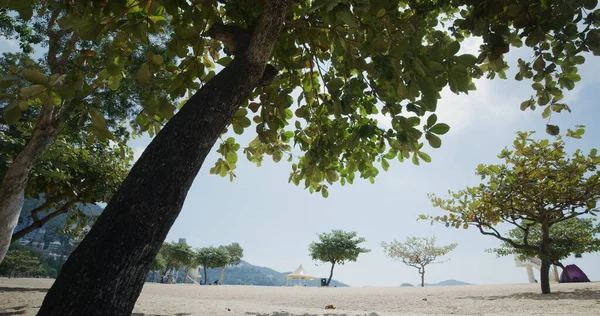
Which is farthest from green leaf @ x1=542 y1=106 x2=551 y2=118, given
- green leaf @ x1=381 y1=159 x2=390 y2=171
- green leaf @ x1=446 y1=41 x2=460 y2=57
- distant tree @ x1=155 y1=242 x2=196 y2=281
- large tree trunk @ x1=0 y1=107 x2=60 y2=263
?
distant tree @ x1=155 y1=242 x2=196 y2=281

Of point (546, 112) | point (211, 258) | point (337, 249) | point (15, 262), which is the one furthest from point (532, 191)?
point (15, 262)

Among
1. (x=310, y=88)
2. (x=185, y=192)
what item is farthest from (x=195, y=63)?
(x=310, y=88)

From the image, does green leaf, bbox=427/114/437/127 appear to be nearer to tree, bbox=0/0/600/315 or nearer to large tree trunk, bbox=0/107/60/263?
tree, bbox=0/0/600/315

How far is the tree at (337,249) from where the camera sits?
34656mm

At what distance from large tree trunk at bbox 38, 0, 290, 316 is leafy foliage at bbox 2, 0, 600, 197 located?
1.34 feet

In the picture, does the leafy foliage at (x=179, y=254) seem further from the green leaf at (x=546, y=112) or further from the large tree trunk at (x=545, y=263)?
the green leaf at (x=546, y=112)

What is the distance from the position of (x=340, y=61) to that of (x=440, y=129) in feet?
5.27

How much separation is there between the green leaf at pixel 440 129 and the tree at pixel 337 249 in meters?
34.3

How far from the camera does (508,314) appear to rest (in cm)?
523

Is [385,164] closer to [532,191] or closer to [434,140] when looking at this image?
[434,140]

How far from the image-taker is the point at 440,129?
6.20ft

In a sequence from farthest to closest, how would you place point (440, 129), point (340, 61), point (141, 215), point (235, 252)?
1. point (235, 252)
2. point (340, 61)
3. point (440, 129)
4. point (141, 215)

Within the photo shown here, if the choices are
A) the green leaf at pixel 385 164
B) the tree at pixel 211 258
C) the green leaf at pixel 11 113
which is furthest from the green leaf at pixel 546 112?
the tree at pixel 211 258

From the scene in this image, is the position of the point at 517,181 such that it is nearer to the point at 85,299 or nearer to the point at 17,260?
the point at 85,299
